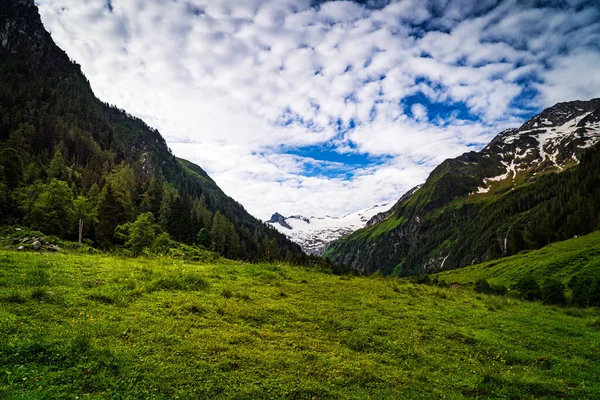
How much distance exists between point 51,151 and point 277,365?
17545 cm

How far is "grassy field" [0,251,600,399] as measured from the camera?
8938 millimetres

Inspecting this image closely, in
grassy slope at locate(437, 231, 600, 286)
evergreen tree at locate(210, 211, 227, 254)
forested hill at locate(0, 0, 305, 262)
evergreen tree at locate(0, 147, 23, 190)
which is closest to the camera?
Answer: forested hill at locate(0, 0, 305, 262)

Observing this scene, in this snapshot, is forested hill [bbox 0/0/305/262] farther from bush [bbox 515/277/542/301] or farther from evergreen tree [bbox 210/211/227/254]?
bush [bbox 515/277/542/301]

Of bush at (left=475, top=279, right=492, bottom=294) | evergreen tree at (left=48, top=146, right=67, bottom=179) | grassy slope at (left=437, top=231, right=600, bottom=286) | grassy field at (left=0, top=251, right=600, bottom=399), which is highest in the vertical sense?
evergreen tree at (left=48, top=146, right=67, bottom=179)

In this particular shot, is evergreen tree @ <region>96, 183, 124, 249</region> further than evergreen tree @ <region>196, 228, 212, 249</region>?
No

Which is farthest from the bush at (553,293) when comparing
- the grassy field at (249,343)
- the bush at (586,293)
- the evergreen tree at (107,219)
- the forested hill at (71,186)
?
the evergreen tree at (107,219)

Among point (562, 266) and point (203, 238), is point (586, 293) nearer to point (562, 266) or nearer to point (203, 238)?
point (562, 266)

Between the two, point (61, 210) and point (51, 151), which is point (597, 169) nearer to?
point (61, 210)

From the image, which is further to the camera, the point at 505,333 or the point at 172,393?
the point at 505,333

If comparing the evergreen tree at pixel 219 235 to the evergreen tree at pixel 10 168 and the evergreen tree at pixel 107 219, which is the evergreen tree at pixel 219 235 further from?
the evergreen tree at pixel 10 168

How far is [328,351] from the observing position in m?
12.5

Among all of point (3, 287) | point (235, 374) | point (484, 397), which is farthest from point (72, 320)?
point (484, 397)

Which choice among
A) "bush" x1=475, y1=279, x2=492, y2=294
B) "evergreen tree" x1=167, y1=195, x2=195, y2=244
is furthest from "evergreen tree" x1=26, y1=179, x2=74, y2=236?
"bush" x1=475, y1=279, x2=492, y2=294

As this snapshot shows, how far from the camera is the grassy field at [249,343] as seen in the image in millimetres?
8938
